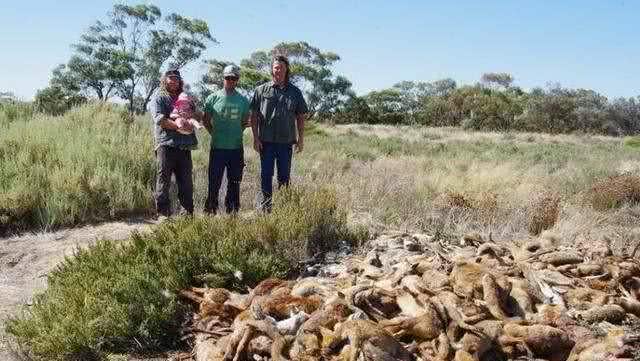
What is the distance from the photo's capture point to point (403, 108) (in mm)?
58844

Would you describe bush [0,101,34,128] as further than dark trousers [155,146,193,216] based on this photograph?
Yes

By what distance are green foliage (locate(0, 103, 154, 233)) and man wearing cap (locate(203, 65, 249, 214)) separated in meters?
1.46

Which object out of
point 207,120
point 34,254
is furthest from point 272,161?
point 34,254

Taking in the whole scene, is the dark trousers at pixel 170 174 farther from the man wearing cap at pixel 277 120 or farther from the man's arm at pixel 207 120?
the man wearing cap at pixel 277 120

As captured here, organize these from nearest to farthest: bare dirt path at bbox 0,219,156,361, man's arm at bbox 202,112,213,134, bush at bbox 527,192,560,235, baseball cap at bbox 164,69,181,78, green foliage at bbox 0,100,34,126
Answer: bare dirt path at bbox 0,219,156,361 < baseball cap at bbox 164,69,181,78 < man's arm at bbox 202,112,213,134 < bush at bbox 527,192,560,235 < green foliage at bbox 0,100,34,126

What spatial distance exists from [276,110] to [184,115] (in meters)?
1.01

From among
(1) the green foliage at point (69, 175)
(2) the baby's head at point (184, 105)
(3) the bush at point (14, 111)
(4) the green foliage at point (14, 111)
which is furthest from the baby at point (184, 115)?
(3) the bush at point (14, 111)

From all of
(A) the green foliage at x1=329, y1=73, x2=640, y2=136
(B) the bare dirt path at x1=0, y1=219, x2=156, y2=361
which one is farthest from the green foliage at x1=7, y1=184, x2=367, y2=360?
(A) the green foliage at x1=329, y1=73, x2=640, y2=136

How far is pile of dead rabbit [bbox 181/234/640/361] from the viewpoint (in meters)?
3.79

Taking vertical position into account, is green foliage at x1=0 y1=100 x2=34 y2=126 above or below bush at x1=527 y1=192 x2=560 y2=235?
above

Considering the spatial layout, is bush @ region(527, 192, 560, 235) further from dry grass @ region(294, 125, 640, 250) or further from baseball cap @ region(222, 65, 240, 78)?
baseball cap @ region(222, 65, 240, 78)

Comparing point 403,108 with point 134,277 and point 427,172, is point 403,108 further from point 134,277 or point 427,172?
point 134,277

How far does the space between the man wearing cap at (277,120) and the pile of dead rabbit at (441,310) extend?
92.1 inches

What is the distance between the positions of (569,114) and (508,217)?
142 ft
